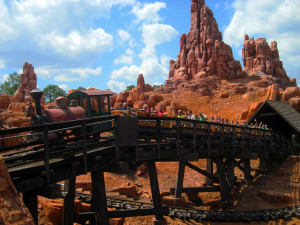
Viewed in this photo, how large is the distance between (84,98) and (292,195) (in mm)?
11249

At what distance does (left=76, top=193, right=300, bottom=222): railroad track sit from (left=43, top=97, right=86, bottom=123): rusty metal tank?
3640 millimetres

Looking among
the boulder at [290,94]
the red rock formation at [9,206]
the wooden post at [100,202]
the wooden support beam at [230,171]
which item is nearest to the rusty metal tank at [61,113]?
the wooden post at [100,202]

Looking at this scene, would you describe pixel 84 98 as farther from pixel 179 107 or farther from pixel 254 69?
pixel 254 69

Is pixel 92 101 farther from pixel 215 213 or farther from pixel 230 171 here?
pixel 230 171

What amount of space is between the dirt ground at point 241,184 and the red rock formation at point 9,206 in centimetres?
584

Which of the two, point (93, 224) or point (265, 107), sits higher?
point (265, 107)

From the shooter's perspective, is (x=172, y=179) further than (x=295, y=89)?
No

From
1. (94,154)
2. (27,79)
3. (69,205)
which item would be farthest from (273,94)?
(27,79)

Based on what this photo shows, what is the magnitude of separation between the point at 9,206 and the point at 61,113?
556cm

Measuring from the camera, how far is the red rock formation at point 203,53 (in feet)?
202

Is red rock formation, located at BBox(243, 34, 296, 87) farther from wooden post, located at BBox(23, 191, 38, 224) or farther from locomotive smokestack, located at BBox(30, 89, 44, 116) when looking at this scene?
wooden post, located at BBox(23, 191, 38, 224)

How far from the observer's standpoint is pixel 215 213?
944 centimetres

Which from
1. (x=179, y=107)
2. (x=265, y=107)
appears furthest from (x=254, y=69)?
(x=265, y=107)

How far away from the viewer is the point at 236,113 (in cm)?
4003
